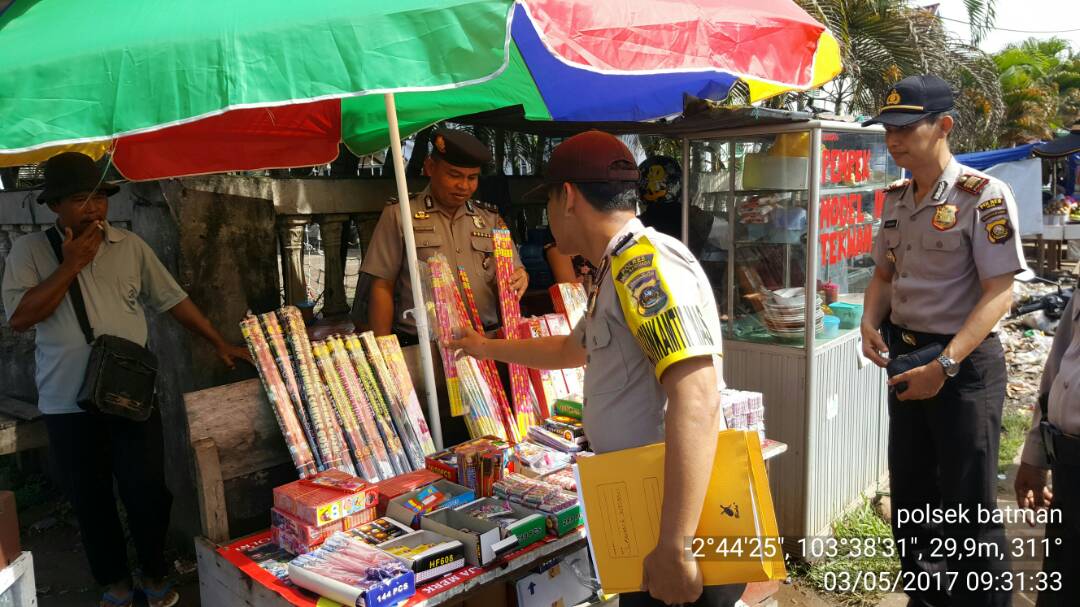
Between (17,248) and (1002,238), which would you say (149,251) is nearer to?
(17,248)

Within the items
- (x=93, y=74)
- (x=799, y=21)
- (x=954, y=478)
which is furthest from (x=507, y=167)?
(x=93, y=74)

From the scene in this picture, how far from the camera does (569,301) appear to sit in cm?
353

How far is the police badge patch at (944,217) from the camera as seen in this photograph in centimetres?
294

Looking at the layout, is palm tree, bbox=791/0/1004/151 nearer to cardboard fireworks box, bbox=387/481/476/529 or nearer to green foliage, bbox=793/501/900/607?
green foliage, bbox=793/501/900/607

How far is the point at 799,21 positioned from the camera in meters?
2.93

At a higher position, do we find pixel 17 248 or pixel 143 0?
pixel 143 0

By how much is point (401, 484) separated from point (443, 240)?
1422 millimetres

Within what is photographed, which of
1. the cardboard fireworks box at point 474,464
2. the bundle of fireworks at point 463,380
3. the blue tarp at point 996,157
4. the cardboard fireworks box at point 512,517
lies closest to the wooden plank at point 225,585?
the cardboard fireworks box at point 512,517

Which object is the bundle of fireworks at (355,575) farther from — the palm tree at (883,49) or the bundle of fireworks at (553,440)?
the palm tree at (883,49)

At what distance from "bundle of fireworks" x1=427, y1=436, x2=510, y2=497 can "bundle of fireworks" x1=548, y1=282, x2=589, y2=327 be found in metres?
0.95

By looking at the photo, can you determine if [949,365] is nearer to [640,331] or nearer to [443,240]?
[640,331]

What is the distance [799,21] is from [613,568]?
2.30m

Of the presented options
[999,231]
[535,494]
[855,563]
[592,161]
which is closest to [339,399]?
[535,494]

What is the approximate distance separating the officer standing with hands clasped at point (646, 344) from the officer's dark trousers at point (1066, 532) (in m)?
1.09
